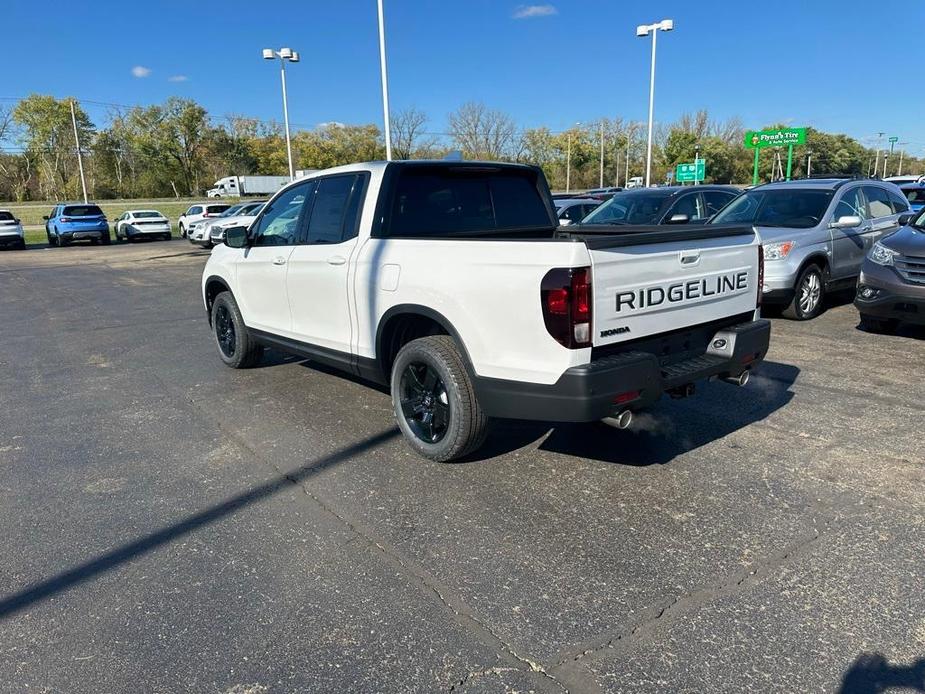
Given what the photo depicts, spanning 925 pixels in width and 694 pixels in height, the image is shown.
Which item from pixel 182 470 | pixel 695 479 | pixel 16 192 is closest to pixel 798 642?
pixel 695 479

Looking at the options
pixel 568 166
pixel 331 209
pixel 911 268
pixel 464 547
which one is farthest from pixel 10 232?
pixel 568 166

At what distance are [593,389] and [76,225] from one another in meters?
30.3

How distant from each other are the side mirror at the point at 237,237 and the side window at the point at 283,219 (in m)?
0.09

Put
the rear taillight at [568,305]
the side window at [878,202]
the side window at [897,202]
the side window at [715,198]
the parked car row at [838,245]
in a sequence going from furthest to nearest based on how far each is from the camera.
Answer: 1. the side window at [715,198]
2. the side window at [897,202]
3. the side window at [878,202]
4. the parked car row at [838,245]
5. the rear taillight at [568,305]

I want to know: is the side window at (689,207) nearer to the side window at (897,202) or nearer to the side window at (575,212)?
the side window at (897,202)

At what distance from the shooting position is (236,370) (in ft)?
22.8

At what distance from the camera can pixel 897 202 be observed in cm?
1041

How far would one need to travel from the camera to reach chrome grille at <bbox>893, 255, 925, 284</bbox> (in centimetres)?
699

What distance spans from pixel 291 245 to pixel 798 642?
445 cm

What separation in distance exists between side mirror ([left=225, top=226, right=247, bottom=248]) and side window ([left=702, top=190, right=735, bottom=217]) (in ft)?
29.4

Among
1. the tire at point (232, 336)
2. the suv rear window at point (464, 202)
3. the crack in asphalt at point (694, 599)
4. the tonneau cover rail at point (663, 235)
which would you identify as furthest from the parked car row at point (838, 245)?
the crack in asphalt at point (694, 599)

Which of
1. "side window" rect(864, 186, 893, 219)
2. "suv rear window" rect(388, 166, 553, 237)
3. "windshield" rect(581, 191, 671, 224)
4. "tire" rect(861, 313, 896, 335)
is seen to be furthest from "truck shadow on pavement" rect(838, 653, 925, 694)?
"windshield" rect(581, 191, 671, 224)

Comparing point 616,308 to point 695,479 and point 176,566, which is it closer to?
point 695,479

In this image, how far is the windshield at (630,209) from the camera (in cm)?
1186
